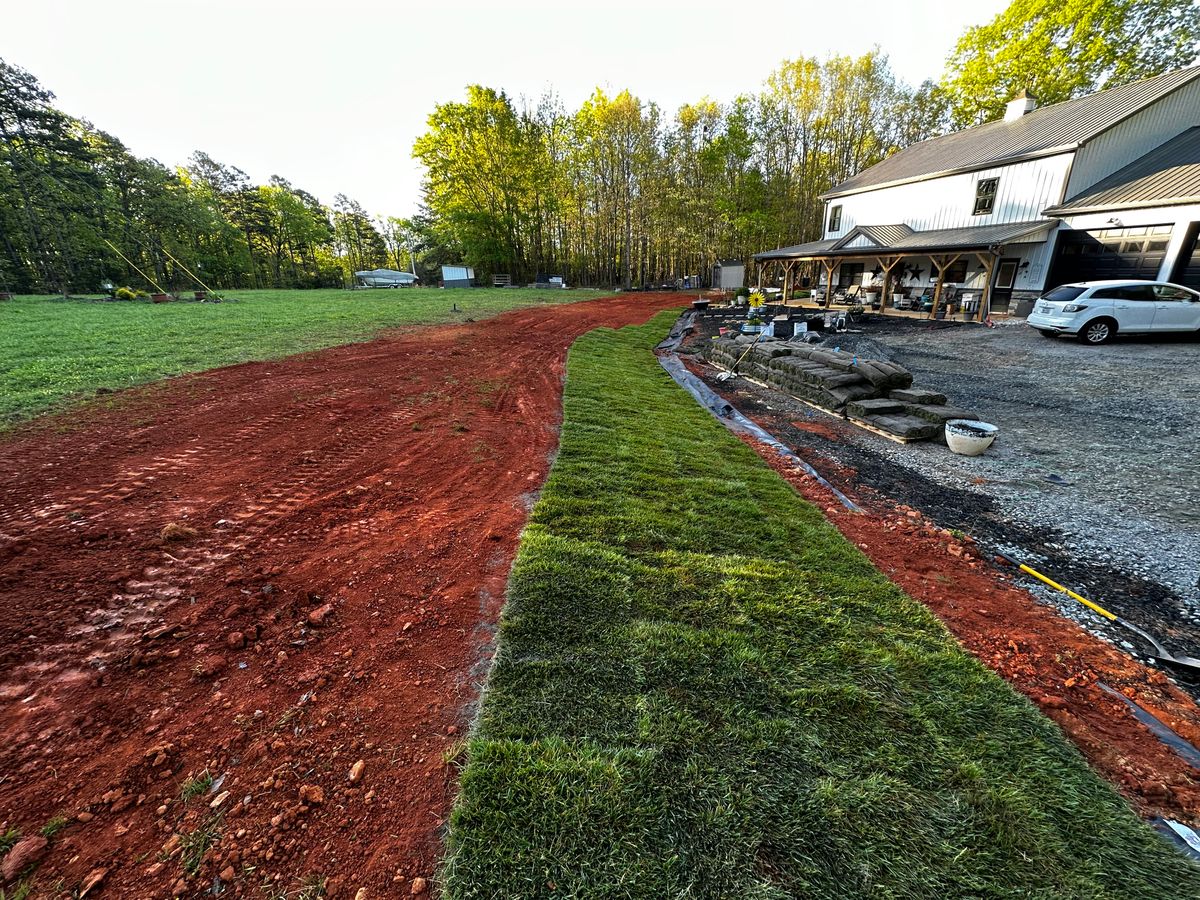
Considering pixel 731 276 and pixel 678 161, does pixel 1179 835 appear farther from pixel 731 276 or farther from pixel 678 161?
pixel 678 161

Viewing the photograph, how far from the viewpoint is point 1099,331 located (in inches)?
478

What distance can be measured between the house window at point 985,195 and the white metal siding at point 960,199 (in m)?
0.13

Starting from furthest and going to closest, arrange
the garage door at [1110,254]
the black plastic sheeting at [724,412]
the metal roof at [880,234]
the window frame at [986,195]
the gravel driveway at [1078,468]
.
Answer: the metal roof at [880,234]
the window frame at [986,195]
the garage door at [1110,254]
the black plastic sheeting at [724,412]
the gravel driveway at [1078,468]

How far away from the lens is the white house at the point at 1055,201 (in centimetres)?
1388

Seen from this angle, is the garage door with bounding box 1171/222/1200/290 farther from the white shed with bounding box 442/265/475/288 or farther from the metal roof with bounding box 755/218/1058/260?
the white shed with bounding box 442/265/475/288

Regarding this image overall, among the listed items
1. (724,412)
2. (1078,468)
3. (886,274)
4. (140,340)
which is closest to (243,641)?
(724,412)

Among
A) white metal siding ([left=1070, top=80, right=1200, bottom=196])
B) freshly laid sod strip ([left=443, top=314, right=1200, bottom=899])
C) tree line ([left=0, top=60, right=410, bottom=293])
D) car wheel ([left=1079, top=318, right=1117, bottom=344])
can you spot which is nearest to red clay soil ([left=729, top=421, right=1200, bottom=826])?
freshly laid sod strip ([left=443, top=314, right=1200, bottom=899])

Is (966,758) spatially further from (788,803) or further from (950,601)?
(950,601)

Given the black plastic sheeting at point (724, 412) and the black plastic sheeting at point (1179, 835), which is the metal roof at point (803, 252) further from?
the black plastic sheeting at point (1179, 835)

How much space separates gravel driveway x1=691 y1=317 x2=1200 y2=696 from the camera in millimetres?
3668

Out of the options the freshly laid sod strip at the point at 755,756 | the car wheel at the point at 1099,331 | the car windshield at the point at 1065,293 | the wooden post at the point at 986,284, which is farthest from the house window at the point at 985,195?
the freshly laid sod strip at the point at 755,756

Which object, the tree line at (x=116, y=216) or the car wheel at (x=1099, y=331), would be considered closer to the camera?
the car wheel at (x=1099, y=331)

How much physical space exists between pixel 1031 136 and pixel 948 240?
531 cm

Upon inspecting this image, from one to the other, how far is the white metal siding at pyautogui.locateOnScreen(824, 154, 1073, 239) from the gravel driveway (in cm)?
857
